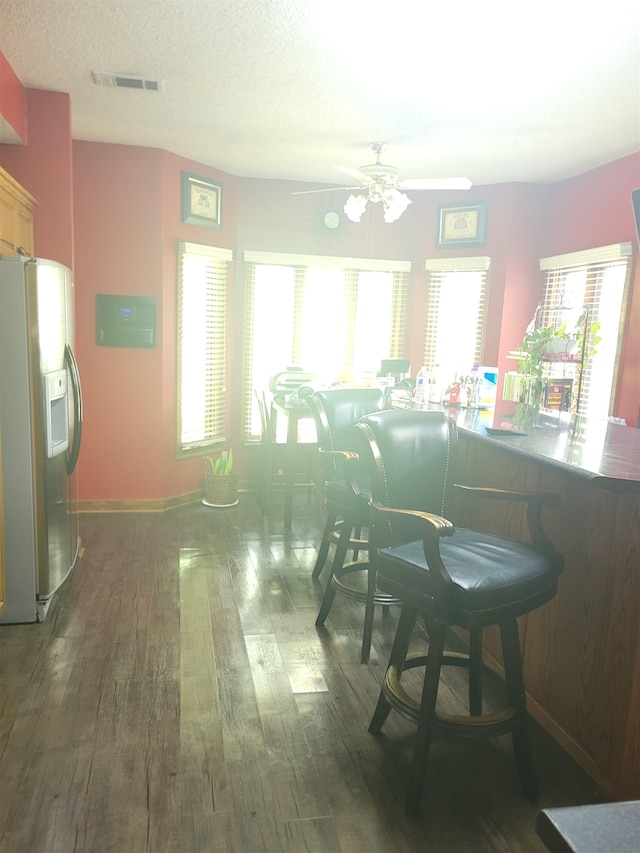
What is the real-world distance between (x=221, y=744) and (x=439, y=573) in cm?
101

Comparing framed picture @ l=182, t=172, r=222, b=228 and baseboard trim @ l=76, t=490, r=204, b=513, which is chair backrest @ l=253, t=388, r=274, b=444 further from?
framed picture @ l=182, t=172, r=222, b=228

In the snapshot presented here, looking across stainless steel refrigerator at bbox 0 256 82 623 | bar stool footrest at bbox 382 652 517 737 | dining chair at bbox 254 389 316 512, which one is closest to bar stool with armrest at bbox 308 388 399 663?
bar stool footrest at bbox 382 652 517 737

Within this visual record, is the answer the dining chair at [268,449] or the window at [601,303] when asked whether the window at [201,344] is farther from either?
the window at [601,303]

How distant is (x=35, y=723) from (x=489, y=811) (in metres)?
1.55

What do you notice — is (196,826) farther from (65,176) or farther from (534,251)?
(534,251)

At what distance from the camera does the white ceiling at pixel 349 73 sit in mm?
2578

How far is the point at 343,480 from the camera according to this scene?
10.2 ft

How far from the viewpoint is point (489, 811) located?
74.6 inches

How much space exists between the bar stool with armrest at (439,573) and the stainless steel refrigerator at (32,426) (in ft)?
5.23

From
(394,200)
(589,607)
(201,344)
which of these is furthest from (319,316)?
(589,607)

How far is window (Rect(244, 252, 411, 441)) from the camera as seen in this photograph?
557cm

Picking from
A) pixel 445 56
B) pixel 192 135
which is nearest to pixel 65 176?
pixel 192 135

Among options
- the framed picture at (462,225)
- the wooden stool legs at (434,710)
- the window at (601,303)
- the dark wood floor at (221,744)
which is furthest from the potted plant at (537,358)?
the framed picture at (462,225)

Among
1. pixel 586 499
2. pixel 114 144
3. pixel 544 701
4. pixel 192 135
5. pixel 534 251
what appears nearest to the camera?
pixel 586 499
